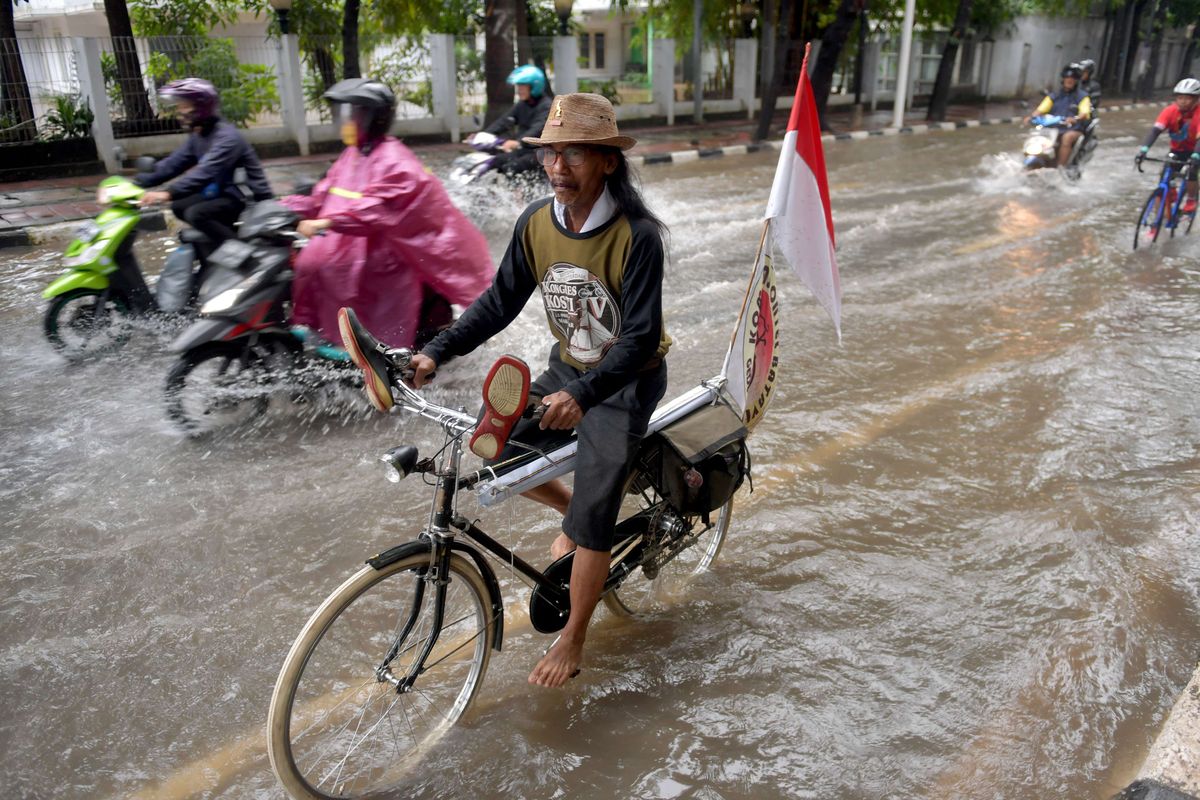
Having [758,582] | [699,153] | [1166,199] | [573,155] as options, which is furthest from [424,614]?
[699,153]

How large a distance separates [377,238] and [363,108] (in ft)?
2.30

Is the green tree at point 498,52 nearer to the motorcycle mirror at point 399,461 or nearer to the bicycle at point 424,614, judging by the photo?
the bicycle at point 424,614

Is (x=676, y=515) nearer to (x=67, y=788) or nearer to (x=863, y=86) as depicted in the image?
(x=67, y=788)

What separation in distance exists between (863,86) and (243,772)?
1124 inches

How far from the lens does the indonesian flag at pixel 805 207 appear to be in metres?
3.10

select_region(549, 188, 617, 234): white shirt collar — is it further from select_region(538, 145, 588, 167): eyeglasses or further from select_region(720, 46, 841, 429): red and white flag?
select_region(720, 46, 841, 429): red and white flag

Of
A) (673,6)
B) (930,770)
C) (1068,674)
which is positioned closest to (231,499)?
(930,770)

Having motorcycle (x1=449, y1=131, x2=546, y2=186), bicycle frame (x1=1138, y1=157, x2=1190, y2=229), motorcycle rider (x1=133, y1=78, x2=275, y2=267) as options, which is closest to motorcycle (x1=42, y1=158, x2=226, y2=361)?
motorcycle rider (x1=133, y1=78, x2=275, y2=267)

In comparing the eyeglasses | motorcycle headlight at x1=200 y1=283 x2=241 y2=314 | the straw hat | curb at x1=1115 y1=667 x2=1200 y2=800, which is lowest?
curb at x1=1115 y1=667 x2=1200 y2=800

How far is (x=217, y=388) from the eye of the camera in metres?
5.15

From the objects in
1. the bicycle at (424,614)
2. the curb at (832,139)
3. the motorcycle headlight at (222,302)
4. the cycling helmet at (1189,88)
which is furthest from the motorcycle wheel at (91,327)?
the cycling helmet at (1189,88)

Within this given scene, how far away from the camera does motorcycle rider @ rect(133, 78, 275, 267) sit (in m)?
5.85

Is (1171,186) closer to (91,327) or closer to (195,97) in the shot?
(195,97)

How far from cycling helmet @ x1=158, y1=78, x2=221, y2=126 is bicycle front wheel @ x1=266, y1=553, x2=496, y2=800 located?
163 inches
